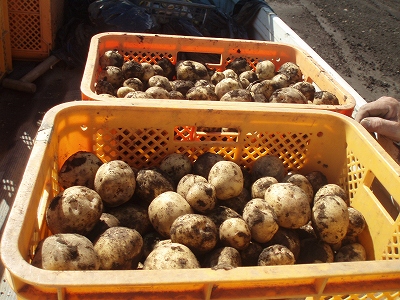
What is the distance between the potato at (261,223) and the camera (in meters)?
2.04

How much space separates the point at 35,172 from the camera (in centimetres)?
168

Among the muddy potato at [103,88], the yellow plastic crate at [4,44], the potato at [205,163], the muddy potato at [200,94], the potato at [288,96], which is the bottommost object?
the yellow plastic crate at [4,44]

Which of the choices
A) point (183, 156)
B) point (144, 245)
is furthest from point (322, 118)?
point (144, 245)

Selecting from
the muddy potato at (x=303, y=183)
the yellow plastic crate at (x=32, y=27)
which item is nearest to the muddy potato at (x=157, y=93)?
the muddy potato at (x=303, y=183)

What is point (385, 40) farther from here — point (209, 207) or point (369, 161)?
point (209, 207)

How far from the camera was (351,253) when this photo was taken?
2.14m

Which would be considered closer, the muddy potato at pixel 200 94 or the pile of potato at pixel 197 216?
the pile of potato at pixel 197 216

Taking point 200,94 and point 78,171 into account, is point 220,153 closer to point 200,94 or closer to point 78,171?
point 200,94

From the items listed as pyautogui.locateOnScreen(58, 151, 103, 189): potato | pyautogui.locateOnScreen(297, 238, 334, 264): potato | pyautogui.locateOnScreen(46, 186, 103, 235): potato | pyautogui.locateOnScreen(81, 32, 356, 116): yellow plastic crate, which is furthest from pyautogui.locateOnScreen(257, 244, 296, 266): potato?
pyautogui.locateOnScreen(81, 32, 356, 116): yellow plastic crate

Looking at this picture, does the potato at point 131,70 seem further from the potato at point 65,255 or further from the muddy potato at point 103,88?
the potato at point 65,255

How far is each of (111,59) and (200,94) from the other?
2.68 ft

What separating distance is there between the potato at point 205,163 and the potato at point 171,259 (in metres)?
0.63

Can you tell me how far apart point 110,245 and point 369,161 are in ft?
4.73

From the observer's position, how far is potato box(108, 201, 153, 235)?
213 centimetres
